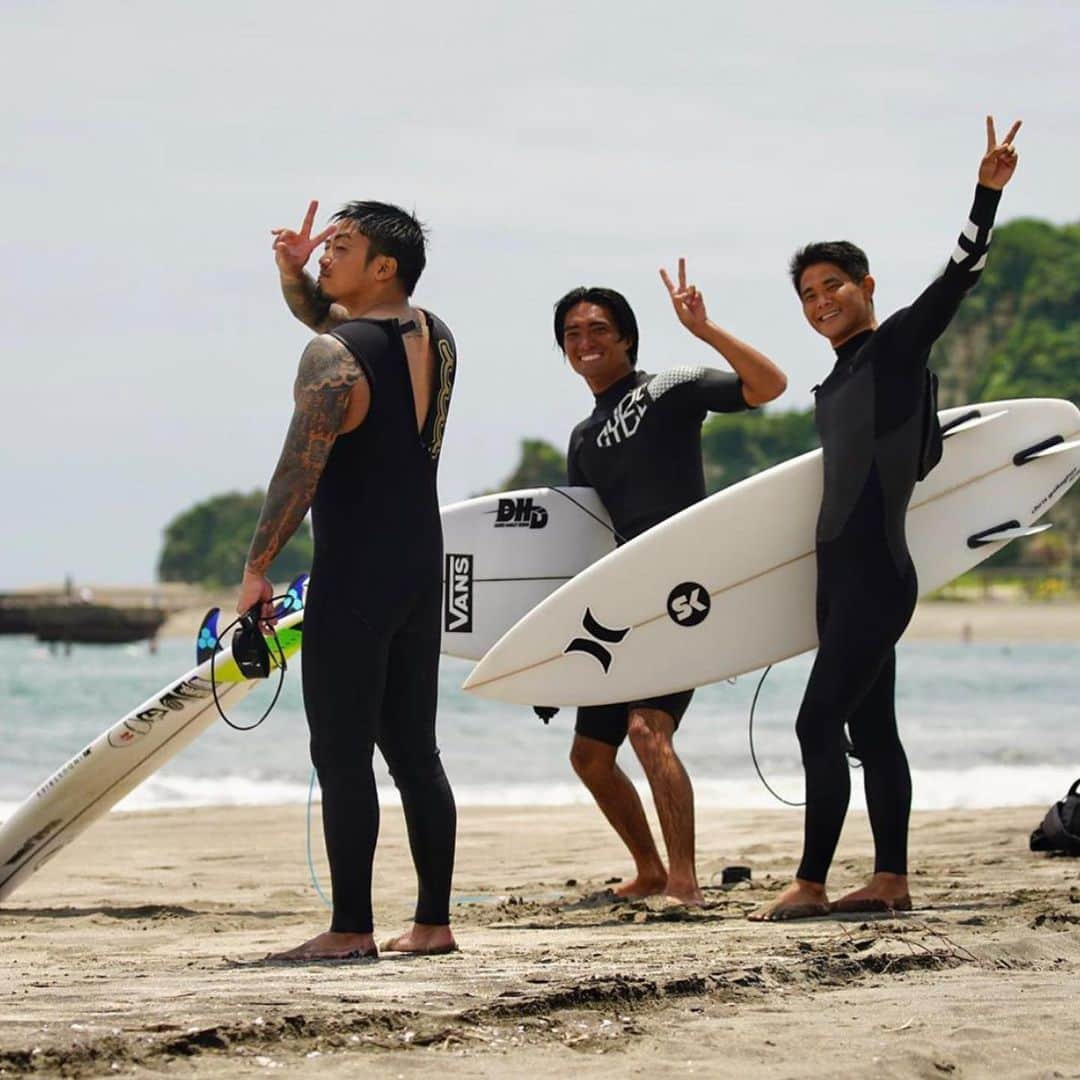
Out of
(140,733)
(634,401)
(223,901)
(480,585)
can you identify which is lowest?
(223,901)

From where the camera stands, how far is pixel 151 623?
6581cm

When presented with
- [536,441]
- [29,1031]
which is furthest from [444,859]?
[536,441]

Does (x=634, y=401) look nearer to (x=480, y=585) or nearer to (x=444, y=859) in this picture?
(x=480, y=585)

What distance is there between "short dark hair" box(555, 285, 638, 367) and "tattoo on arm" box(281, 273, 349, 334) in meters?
1.21

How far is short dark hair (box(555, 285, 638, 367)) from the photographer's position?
18.5ft

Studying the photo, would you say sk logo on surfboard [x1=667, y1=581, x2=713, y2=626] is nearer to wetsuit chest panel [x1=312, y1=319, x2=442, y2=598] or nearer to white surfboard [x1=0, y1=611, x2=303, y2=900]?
white surfboard [x1=0, y1=611, x2=303, y2=900]

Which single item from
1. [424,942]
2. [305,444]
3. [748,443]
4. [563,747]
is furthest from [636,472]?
[748,443]

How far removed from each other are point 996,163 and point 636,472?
155 cm

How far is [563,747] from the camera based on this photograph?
16.9m

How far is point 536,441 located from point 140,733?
11725 centimetres

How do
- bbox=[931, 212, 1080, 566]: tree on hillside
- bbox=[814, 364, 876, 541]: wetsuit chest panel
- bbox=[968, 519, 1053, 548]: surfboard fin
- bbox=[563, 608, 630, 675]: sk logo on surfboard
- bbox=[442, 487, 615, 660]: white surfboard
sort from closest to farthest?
bbox=[814, 364, 876, 541]: wetsuit chest panel
bbox=[563, 608, 630, 675]: sk logo on surfboard
bbox=[968, 519, 1053, 548]: surfboard fin
bbox=[442, 487, 615, 660]: white surfboard
bbox=[931, 212, 1080, 566]: tree on hillside

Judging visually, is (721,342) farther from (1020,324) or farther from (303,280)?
(1020,324)

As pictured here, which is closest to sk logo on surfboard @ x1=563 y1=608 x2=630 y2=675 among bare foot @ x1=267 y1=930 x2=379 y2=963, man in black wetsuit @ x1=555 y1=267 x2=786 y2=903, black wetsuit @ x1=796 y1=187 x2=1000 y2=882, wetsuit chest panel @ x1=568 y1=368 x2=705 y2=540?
man in black wetsuit @ x1=555 y1=267 x2=786 y2=903

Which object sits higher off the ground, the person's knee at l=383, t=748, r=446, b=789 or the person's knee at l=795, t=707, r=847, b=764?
the person's knee at l=795, t=707, r=847, b=764
